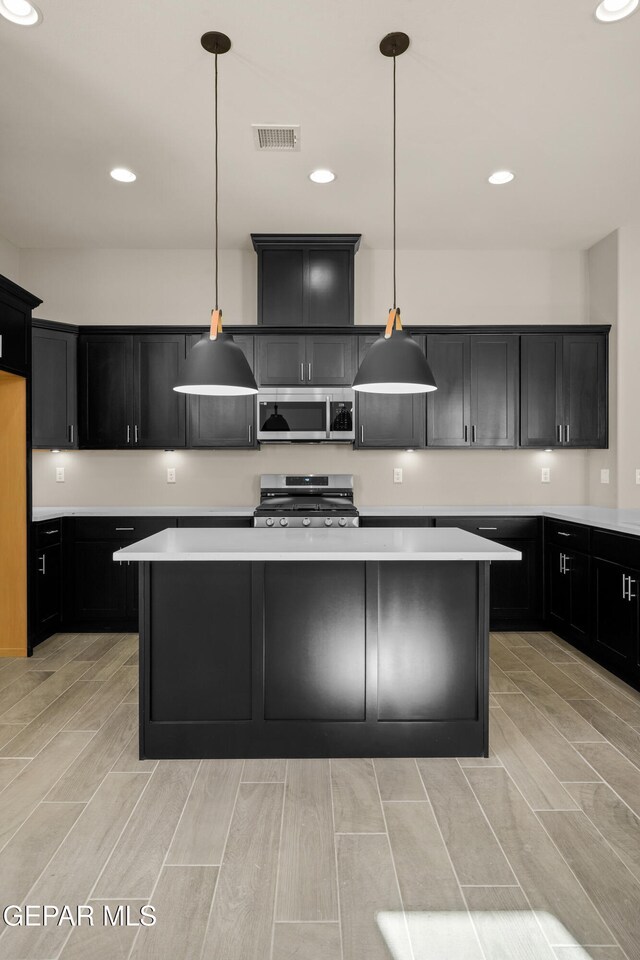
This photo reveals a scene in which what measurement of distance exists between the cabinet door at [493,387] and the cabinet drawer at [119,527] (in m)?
2.46

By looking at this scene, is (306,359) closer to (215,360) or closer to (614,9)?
(215,360)

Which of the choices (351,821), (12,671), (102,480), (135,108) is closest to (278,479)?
(102,480)

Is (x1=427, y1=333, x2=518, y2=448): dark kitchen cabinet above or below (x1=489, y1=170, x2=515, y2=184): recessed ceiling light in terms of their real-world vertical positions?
below

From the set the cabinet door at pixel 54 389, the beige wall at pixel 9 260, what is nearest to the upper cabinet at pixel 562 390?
the cabinet door at pixel 54 389

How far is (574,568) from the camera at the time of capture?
407cm

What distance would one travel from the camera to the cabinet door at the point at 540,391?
4.71m

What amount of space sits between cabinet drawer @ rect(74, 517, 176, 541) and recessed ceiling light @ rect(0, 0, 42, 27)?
118 inches

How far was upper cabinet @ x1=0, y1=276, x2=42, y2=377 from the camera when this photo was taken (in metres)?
3.68

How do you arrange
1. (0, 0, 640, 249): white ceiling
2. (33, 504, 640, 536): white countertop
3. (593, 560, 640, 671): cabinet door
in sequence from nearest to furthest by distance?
(0, 0, 640, 249): white ceiling < (593, 560, 640, 671): cabinet door < (33, 504, 640, 536): white countertop

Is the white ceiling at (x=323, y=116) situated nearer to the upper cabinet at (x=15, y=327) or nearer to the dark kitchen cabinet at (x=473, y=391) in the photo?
the upper cabinet at (x=15, y=327)

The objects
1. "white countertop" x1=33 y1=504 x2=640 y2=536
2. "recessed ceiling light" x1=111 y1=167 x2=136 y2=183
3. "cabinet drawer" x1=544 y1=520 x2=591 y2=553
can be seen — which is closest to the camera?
"recessed ceiling light" x1=111 y1=167 x2=136 y2=183
